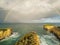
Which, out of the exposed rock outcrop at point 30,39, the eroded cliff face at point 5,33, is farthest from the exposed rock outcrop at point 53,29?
the eroded cliff face at point 5,33

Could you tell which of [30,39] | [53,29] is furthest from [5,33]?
[53,29]

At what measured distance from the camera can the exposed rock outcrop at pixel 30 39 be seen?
2.72 metres

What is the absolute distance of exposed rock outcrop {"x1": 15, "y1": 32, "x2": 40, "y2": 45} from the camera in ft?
8.93

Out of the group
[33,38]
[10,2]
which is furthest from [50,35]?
[10,2]

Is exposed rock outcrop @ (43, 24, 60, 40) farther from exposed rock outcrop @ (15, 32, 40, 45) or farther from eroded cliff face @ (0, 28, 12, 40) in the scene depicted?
eroded cliff face @ (0, 28, 12, 40)

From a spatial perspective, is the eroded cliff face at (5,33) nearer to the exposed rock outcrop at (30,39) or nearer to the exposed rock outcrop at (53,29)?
the exposed rock outcrop at (30,39)

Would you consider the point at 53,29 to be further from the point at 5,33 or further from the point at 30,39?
the point at 5,33

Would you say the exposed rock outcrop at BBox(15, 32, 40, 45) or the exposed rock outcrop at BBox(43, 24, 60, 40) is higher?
the exposed rock outcrop at BBox(43, 24, 60, 40)

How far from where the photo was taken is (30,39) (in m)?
2.74

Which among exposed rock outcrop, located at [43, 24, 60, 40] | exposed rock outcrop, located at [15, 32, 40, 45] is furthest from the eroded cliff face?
exposed rock outcrop, located at [43, 24, 60, 40]

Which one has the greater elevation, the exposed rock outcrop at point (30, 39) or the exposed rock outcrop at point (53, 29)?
the exposed rock outcrop at point (53, 29)

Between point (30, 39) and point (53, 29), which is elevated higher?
point (53, 29)

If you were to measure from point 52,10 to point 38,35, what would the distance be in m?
0.53

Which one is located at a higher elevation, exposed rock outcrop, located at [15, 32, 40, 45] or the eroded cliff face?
the eroded cliff face
